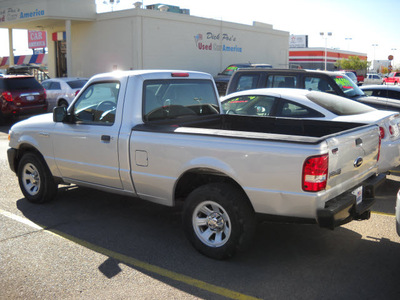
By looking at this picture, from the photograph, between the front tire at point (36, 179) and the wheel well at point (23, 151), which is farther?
the wheel well at point (23, 151)

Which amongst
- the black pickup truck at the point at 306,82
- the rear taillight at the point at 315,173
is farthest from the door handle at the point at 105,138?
the black pickup truck at the point at 306,82

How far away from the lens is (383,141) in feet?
21.2

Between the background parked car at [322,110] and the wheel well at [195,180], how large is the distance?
2.81 meters

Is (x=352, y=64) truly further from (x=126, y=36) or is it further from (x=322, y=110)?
(x=322, y=110)

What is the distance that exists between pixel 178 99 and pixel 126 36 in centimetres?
1940

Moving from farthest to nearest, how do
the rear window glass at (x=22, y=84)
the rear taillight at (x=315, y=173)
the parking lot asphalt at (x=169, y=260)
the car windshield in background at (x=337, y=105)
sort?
the rear window glass at (x=22, y=84)
the car windshield in background at (x=337, y=105)
the parking lot asphalt at (x=169, y=260)
the rear taillight at (x=315, y=173)

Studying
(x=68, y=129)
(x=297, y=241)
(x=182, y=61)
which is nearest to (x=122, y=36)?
(x=182, y=61)

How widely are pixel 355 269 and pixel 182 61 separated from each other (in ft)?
75.3

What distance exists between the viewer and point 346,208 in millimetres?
3994

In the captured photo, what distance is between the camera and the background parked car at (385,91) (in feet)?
34.4

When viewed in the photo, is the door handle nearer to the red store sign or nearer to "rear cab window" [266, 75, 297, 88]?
"rear cab window" [266, 75, 297, 88]

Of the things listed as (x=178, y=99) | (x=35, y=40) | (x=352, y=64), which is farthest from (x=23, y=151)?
(x=35, y=40)

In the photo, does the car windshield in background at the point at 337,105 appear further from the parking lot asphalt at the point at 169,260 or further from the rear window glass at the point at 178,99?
the rear window glass at the point at 178,99

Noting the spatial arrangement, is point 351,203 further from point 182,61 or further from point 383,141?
point 182,61
